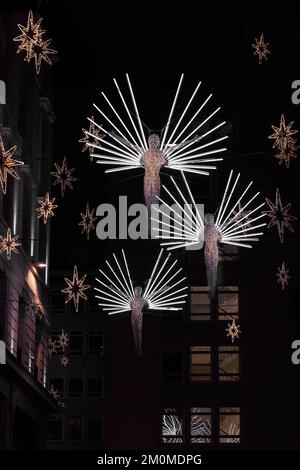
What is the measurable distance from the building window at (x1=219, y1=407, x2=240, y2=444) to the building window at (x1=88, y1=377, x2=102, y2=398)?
2482 centimetres

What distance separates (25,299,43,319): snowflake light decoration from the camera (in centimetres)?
4116

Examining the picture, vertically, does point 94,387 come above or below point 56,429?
above

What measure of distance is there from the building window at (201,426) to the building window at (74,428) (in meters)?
23.7

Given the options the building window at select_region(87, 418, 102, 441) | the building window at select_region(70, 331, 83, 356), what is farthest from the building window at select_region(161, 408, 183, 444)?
the building window at select_region(70, 331, 83, 356)

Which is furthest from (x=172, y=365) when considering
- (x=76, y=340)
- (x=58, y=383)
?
(x=76, y=340)

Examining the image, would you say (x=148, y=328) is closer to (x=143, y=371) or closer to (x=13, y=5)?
(x=143, y=371)

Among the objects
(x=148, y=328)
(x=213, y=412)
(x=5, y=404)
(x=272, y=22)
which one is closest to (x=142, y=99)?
(x=272, y=22)

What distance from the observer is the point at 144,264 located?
179 ft

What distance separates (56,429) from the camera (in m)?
76.2

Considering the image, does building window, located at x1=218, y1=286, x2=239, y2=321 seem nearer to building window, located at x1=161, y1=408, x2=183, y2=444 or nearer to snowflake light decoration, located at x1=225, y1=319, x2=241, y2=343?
snowflake light decoration, located at x1=225, y1=319, x2=241, y2=343

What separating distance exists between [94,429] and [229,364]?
80.5 ft

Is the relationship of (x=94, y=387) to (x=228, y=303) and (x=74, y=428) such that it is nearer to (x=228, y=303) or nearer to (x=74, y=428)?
(x=74, y=428)
